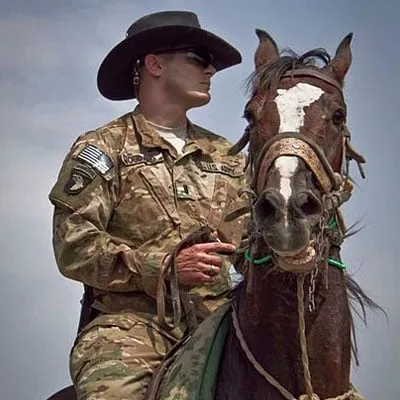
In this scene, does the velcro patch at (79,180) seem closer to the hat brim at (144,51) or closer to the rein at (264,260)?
the hat brim at (144,51)

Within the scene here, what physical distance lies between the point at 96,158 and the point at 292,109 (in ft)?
5.74

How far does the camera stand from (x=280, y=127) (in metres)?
4.90

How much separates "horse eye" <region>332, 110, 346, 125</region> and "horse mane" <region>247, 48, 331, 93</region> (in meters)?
0.36

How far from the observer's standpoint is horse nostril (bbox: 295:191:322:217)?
443 centimetres

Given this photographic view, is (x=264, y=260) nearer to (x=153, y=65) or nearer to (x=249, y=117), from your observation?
(x=249, y=117)

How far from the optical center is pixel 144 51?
688cm

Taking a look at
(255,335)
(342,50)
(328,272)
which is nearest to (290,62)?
(342,50)

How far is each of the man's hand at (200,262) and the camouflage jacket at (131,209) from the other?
0.56 feet

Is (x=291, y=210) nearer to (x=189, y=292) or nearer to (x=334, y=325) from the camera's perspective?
(x=334, y=325)

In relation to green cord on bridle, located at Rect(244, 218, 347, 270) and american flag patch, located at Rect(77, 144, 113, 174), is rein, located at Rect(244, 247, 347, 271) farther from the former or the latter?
american flag patch, located at Rect(77, 144, 113, 174)

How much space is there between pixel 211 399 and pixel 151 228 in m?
1.51

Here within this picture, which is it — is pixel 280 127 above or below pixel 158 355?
above

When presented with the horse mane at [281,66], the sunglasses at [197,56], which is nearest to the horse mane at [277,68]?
the horse mane at [281,66]

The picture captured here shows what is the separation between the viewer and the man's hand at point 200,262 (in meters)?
5.66
